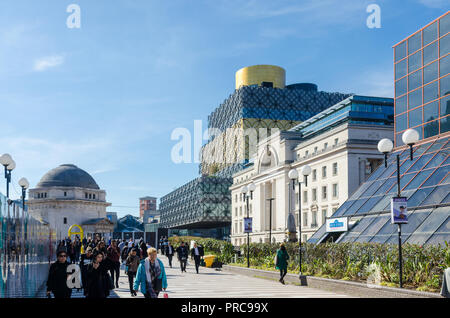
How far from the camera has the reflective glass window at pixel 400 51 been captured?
41.8 metres

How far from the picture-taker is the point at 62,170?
12281 cm

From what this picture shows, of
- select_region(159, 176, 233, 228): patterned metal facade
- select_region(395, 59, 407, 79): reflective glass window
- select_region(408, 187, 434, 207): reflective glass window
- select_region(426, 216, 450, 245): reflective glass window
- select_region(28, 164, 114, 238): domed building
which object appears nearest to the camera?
select_region(426, 216, 450, 245): reflective glass window

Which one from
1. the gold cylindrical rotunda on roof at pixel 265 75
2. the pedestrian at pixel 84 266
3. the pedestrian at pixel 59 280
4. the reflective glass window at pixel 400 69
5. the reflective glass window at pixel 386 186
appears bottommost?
the pedestrian at pixel 84 266

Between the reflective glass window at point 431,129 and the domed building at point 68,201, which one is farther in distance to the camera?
the domed building at point 68,201

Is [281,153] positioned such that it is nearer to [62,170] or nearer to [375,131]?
[375,131]

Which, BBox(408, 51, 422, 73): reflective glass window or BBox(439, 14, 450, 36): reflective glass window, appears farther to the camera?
BBox(408, 51, 422, 73): reflective glass window

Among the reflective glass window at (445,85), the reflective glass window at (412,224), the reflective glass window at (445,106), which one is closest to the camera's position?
the reflective glass window at (412,224)

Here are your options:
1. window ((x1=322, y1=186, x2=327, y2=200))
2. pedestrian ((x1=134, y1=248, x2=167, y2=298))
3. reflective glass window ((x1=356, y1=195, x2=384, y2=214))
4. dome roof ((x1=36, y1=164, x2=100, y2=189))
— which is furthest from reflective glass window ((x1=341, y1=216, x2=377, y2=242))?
dome roof ((x1=36, y1=164, x2=100, y2=189))

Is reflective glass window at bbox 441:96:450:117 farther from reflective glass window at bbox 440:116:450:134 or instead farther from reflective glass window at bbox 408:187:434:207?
reflective glass window at bbox 408:187:434:207

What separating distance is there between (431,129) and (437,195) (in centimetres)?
1214

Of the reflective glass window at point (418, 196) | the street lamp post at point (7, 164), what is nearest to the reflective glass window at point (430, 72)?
the reflective glass window at point (418, 196)

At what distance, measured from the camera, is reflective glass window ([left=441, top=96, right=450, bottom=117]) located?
35.4 meters

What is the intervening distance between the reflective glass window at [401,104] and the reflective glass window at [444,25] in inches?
234

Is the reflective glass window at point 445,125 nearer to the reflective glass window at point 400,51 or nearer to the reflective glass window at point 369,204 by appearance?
the reflective glass window at point 369,204
